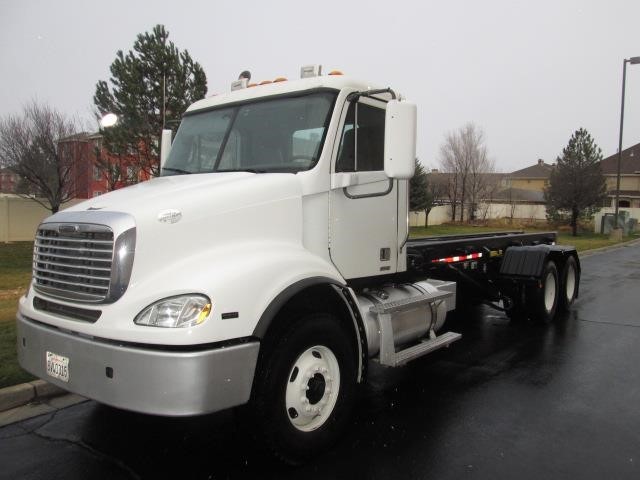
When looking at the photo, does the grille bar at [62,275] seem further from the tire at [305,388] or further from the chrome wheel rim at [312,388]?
the chrome wheel rim at [312,388]

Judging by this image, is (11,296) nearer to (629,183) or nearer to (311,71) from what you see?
(311,71)

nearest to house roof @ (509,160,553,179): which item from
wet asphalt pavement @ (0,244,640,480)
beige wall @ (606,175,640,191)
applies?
beige wall @ (606,175,640,191)

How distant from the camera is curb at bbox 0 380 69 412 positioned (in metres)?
4.57

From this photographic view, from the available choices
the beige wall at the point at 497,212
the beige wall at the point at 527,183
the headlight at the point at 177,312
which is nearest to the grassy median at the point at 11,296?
the headlight at the point at 177,312

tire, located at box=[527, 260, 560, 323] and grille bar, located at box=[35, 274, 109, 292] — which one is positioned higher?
grille bar, located at box=[35, 274, 109, 292]

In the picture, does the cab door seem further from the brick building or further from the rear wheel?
the brick building

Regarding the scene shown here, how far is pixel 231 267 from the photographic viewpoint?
3354 millimetres

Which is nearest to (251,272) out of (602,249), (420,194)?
(602,249)

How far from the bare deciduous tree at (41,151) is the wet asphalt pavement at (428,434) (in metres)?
16.7

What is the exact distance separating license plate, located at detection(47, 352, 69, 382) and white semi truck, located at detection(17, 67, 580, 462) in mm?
15

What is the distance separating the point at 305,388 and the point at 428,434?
1.16m

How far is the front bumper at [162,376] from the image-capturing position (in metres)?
3.00

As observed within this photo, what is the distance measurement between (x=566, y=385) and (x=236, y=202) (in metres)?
3.83

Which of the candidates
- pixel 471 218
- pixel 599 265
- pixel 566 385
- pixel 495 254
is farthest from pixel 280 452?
pixel 471 218
